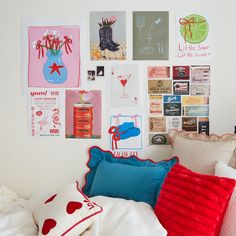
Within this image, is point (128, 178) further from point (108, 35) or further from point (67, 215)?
point (108, 35)

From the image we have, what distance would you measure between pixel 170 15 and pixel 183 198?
4.05ft

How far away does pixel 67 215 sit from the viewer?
4.57 ft

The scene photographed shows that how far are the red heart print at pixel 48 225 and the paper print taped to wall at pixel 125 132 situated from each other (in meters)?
0.80

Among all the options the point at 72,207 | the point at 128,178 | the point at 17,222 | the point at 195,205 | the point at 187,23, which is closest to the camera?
the point at 195,205

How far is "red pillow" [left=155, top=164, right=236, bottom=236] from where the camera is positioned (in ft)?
4.23

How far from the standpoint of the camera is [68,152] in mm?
2125

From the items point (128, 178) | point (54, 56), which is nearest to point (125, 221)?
point (128, 178)

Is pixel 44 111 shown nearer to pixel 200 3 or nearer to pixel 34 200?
pixel 34 200

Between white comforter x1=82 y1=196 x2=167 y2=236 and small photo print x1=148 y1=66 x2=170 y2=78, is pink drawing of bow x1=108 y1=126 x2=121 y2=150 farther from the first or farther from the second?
white comforter x1=82 y1=196 x2=167 y2=236

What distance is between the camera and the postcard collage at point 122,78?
204 centimetres

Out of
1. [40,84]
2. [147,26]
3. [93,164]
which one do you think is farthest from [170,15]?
[93,164]

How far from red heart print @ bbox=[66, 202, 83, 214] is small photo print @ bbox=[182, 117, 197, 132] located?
0.96m

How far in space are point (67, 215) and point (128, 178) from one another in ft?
1.62

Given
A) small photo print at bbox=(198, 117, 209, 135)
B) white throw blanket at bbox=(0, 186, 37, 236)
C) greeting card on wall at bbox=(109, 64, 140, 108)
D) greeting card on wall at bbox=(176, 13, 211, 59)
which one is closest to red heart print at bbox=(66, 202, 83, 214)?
white throw blanket at bbox=(0, 186, 37, 236)
